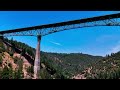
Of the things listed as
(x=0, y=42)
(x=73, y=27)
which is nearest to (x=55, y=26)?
(x=73, y=27)

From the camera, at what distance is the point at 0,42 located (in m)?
114
